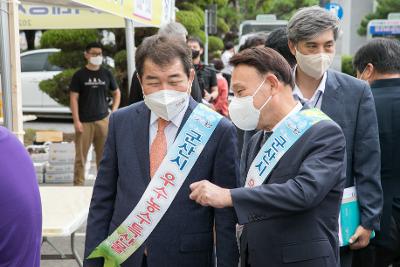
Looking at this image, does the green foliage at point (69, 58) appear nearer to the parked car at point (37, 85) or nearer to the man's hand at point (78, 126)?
the parked car at point (37, 85)

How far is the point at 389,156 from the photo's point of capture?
337 cm

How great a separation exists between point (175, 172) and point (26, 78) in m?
12.9

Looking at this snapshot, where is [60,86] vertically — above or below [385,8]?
below

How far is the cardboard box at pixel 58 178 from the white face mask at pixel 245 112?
6688 millimetres

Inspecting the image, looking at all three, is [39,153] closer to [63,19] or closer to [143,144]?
[63,19]

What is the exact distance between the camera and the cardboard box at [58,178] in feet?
29.3

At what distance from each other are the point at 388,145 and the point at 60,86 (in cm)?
951

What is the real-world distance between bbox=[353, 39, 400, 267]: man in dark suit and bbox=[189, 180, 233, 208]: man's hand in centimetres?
135

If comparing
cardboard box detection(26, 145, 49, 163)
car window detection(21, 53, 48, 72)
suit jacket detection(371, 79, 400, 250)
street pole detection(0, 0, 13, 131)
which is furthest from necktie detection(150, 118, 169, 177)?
car window detection(21, 53, 48, 72)

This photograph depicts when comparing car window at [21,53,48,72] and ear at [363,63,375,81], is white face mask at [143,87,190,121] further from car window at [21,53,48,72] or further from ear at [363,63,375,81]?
car window at [21,53,48,72]


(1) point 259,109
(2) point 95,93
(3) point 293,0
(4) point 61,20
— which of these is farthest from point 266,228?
(3) point 293,0

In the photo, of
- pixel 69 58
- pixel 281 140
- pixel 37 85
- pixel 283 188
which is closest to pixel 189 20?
pixel 69 58

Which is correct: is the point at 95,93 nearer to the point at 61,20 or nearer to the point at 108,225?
the point at 61,20

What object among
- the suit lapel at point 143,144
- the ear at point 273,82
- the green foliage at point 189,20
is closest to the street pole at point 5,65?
the suit lapel at point 143,144
